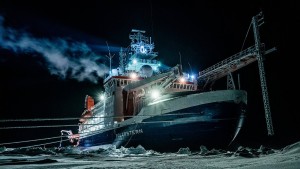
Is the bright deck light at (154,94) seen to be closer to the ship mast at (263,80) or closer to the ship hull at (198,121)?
the ship hull at (198,121)

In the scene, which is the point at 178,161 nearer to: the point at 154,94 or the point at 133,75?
the point at 154,94

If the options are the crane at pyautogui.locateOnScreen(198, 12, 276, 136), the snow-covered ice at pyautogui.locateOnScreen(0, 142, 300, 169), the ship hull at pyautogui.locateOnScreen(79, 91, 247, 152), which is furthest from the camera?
the crane at pyautogui.locateOnScreen(198, 12, 276, 136)

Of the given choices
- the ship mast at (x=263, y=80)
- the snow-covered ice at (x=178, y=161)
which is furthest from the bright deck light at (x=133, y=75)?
the snow-covered ice at (x=178, y=161)

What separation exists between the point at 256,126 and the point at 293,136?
3.32m

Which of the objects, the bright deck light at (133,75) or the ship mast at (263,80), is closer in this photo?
the ship mast at (263,80)

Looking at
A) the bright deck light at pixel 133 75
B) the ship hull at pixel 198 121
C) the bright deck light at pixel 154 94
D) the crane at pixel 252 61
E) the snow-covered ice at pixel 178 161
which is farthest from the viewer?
the bright deck light at pixel 133 75

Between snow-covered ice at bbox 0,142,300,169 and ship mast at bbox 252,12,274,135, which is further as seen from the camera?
ship mast at bbox 252,12,274,135

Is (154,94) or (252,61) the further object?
(252,61)

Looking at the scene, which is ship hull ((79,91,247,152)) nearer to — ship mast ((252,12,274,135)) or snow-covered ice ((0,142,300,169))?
ship mast ((252,12,274,135))

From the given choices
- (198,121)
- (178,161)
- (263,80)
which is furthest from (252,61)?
(178,161)

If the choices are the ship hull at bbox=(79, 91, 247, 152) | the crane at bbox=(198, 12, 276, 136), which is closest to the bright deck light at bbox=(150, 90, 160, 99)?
the ship hull at bbox=(79, 91, 247, 152)

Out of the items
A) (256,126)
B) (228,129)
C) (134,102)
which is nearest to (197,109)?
(228,129)

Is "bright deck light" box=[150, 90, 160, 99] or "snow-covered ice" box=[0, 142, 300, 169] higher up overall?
"bright deck light" box=[150, 90, 160, 99]

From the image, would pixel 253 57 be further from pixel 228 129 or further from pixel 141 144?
pixel 141 144
